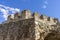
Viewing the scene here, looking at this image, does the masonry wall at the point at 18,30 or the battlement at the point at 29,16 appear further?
the battlement at the point at 29,16

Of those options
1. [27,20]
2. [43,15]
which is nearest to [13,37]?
[27,20]

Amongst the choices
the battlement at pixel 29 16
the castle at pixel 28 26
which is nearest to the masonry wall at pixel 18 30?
the castle at pixel 28 26

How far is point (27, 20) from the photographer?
34.1ft

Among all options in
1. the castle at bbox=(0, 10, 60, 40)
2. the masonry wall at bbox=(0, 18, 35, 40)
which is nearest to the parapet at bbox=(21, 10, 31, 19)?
the castle at bbox=(0, 10, 60, 40)

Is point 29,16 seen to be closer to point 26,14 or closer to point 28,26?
point 26,14

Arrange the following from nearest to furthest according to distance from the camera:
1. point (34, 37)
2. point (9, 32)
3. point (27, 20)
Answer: point (34, 37) → point (27, 20) → point (9, 32)

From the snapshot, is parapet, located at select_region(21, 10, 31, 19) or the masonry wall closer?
→ the masonry wall

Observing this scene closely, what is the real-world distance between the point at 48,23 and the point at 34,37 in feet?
4.53

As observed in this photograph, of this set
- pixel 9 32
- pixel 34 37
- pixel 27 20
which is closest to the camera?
pixel 34 37

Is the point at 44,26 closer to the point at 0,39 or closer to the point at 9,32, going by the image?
the point at 9,32

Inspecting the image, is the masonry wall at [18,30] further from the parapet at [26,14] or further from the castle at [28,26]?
the parapet at [26,14]

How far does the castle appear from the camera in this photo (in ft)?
32.7

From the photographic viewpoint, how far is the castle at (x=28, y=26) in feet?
32.7

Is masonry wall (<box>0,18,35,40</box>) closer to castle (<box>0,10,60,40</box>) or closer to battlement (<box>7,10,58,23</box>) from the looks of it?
castle (<box>0,10,60,40</box>)
